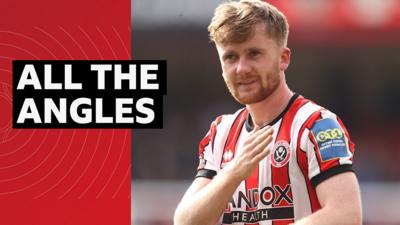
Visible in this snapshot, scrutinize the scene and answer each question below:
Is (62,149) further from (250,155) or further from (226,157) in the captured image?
(250,155)

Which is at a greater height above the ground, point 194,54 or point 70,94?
point 194,54

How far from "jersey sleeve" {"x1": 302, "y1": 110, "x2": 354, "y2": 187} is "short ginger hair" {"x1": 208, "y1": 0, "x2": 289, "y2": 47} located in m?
0.40

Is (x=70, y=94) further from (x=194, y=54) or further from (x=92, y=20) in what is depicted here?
(x=194, y=54)

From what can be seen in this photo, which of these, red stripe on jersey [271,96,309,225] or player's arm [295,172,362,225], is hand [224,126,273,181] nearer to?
red stripe on jersey [271,96,309,225]

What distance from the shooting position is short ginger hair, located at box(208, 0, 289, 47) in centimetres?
329

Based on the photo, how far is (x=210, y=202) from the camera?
3229 mm

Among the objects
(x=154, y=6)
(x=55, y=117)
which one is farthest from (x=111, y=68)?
(x=154, y=6)

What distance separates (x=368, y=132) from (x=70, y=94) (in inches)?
367

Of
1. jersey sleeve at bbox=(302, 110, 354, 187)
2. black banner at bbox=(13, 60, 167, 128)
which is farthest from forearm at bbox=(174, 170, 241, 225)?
black banner at bbox=(13, 60, 167, 128)

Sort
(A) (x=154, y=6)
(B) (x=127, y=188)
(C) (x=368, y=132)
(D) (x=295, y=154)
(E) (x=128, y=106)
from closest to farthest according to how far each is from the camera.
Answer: (D) (x=295, y=154)
(E) (x=128, y=106)
(B) (x=127, y=188)
(A) (x=154, y=6)
(C) (x=368, y=132)

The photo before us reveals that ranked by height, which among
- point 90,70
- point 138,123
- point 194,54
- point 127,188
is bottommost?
point 127,188

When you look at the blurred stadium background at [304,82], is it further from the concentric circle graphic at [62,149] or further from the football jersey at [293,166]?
the football jersey at [293,166]

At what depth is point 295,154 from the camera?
10.5 ft

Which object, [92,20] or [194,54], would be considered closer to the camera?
[92,20]
